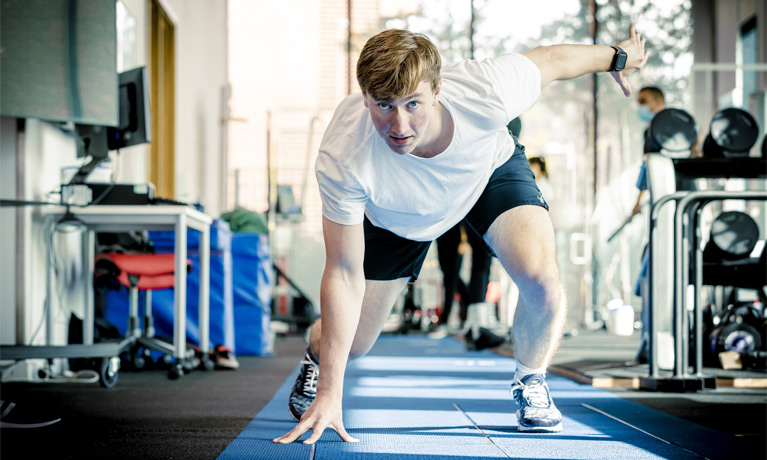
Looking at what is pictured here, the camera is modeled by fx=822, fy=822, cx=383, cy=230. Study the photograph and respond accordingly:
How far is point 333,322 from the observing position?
1867 mm

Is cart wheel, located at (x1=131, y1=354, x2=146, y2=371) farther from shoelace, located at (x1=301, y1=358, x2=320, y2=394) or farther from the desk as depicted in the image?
shoelace, located at (x1=301, y1=358, x2=320, y2=394)

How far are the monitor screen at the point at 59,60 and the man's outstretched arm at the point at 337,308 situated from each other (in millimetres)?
1821

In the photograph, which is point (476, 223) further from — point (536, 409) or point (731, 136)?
point (731, 136)

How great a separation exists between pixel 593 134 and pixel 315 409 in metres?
7.28

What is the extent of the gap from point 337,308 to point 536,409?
0.61 meters

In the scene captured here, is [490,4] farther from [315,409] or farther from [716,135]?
[315,409]

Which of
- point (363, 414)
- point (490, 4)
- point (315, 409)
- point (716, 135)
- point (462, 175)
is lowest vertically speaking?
point (363, 414)

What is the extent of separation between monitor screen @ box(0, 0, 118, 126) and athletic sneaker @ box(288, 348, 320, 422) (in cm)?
162

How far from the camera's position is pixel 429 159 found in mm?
1827

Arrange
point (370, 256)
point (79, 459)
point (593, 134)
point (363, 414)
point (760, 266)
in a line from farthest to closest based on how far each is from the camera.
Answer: point (593, 134) → point (760, 266) → point (363, 414) → point (370, 256) → point (79, 459)

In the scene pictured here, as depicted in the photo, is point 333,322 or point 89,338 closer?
point 333,322

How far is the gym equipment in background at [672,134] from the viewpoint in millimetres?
3664

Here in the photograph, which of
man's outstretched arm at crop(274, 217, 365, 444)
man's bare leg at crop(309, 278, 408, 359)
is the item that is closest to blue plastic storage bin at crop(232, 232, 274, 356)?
man's bare leg at crop(309, 278, 408, 359)

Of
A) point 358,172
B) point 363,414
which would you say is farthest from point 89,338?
point 358,172
